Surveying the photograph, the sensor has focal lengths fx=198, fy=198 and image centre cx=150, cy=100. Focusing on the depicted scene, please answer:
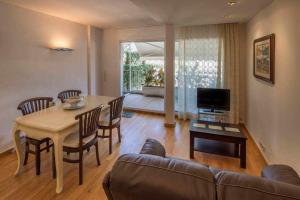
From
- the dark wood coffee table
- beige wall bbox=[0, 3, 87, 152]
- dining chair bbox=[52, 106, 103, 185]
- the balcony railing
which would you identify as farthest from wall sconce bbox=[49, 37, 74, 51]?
the dark wood coffee table

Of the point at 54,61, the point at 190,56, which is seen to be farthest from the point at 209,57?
the point at 54,61

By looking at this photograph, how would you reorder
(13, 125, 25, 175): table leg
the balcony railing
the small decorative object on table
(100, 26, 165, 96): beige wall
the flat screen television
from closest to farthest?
(13, 125, 25, 175): table leg
the small decorative object on table
the flat screen television
(100, 26, 165, 96): beige wall
the balcony railing

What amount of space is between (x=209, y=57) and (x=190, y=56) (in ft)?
1.50

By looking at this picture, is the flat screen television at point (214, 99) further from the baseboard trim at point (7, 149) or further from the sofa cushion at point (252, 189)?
the baseboard trim at point (7, 149)

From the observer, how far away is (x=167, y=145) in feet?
12.0

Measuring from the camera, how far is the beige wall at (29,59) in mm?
3221

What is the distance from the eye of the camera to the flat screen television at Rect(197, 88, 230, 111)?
167 inches

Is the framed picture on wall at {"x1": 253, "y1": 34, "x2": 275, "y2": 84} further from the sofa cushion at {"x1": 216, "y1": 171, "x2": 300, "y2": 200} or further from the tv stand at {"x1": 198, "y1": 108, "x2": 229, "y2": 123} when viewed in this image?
the sofa cushion at {"x1": 216, "y1": 171, "x2": 300, "y2": 200}

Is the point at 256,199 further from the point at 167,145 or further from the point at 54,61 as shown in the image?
the point at 54,61

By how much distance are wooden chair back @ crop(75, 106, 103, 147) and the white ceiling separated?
169 cm

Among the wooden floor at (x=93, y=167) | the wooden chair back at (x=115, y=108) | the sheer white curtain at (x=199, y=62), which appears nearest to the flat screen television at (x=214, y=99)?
the sheer white curtain at (x=199, y=62)

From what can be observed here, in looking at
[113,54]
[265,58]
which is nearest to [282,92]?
[265,58]

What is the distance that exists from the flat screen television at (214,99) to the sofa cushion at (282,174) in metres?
2.80

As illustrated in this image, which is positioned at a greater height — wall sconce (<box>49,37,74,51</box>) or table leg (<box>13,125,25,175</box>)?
wall sconce (<box>49,37,74,51</box>)
